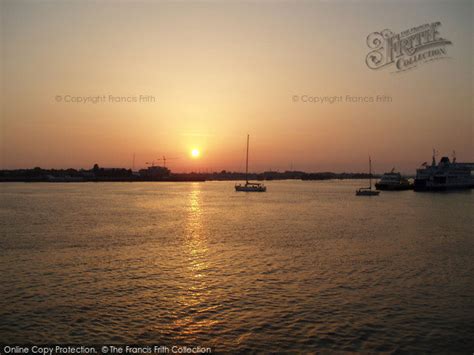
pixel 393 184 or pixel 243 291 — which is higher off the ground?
pixel 393 184

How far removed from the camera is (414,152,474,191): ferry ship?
404 feet

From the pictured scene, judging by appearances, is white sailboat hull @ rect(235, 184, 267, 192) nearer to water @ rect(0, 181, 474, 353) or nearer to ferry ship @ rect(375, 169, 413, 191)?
ferry ship @ rect(375, 169, 413, 191)

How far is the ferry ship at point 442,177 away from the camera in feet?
404

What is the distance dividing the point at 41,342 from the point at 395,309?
11995 mm

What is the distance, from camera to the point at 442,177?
407 feet

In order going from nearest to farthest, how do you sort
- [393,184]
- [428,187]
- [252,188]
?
1. [252,188]
2. [428,187]
3. [393,184]

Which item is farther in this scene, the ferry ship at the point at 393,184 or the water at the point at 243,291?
the ferry ship at the point at 393,184

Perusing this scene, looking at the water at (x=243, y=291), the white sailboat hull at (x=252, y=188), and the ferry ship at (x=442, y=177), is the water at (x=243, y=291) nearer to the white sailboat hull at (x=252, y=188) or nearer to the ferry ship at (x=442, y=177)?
the white sailboat hull at (x=252, y=188)

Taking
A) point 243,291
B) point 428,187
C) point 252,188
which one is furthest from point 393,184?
point 243,291

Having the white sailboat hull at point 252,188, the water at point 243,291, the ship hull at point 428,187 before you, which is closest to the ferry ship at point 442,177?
the ship hull at point 428,187

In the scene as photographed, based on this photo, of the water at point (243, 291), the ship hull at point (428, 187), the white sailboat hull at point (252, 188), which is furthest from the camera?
the ship hull at point (428, 187)

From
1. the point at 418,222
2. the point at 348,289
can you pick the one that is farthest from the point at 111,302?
the point at 418,222

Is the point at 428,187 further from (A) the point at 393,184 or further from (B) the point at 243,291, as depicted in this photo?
(B) the point at 243,291

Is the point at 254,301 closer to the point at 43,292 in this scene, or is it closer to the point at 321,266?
the point at 321,266
